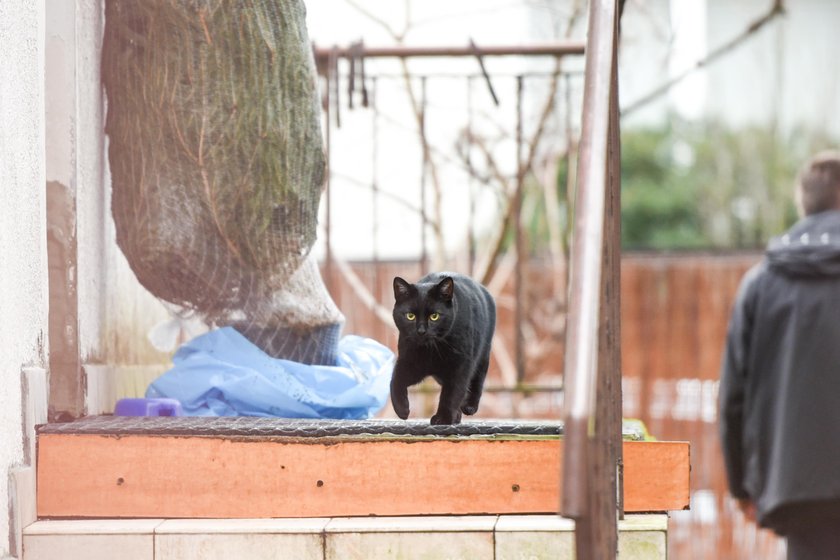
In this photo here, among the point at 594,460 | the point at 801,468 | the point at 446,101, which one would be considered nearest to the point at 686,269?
the point at 446,101

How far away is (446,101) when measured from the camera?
4.74 m

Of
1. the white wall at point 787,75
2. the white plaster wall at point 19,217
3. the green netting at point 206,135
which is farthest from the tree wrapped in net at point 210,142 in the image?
the white wall at point 787,75

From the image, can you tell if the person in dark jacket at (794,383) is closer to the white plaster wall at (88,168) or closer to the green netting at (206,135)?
the green netting at (206,135)

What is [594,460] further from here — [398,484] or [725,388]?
[725,388]

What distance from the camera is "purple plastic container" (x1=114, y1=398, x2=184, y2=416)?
2.87 metres

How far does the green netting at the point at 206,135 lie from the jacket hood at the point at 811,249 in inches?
73.0

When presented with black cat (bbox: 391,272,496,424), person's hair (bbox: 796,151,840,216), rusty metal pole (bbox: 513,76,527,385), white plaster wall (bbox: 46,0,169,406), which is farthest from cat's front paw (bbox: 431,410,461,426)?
person's hair (bbox: 796,151,840,216)

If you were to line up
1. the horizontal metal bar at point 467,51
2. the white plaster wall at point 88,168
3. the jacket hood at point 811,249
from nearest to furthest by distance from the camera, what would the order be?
1. the white plaster wall at point 88,168
2. the jacket hood at point 811,249
3. the horizontal metal bar at point 467,51

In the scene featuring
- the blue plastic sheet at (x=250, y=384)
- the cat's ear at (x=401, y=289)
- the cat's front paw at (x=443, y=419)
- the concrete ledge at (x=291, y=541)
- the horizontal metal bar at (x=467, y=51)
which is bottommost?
the concrete ledge at (x=291, y=541)

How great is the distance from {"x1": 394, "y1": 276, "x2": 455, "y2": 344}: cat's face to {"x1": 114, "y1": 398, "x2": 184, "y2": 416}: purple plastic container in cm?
68

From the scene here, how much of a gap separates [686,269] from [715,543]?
2.05m

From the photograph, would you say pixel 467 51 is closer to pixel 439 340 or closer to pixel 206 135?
pixel 206 135

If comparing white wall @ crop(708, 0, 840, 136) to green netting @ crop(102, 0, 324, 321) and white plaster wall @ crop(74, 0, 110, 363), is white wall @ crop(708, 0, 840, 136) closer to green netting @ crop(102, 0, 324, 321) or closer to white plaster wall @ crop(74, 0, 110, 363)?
green netting @ crop(102, 0, 324, 321)

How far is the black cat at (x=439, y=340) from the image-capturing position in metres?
2.80
